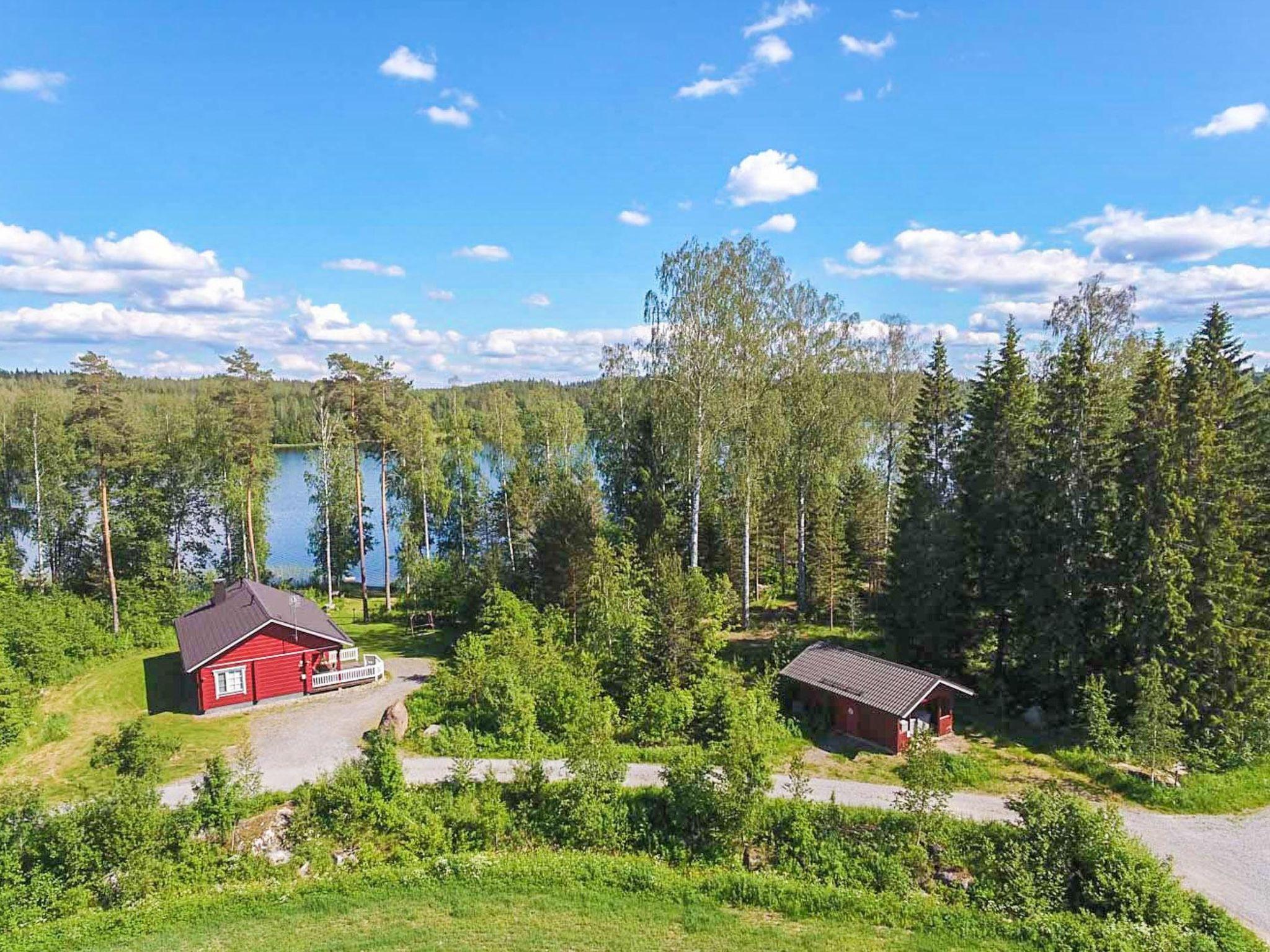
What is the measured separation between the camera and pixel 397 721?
2097 centimetres

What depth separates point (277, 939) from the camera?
39.8ft

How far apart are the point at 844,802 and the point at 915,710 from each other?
532 centimetres

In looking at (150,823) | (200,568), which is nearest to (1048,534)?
(150,823)

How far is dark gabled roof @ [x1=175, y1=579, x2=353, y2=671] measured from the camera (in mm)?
24172

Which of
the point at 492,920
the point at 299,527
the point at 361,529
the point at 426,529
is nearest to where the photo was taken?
the point at 492,920

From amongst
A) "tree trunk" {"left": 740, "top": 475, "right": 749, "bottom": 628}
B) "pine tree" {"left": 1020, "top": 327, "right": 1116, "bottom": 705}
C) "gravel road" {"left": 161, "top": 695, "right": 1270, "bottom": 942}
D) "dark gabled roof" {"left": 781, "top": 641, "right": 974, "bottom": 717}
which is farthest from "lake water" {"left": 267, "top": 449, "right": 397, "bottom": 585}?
"pine tree" {"left": 1020, "top": 327, "right": 1116, "bottom": 705}

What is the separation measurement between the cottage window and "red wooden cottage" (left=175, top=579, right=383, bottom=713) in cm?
2

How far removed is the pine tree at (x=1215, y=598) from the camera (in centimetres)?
1912

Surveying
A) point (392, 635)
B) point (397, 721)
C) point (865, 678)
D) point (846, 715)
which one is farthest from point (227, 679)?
point (865, 678)

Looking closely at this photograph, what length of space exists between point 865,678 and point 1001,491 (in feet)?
26.4

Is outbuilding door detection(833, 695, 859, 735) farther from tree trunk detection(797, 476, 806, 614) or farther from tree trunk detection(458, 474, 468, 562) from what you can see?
tree trunk detection(458, 474, 468, 562)

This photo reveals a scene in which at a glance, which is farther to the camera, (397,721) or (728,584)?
(728,584)

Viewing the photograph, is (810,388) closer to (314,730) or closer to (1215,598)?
(1215,598)

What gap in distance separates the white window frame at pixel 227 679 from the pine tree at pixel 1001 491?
2518cm
